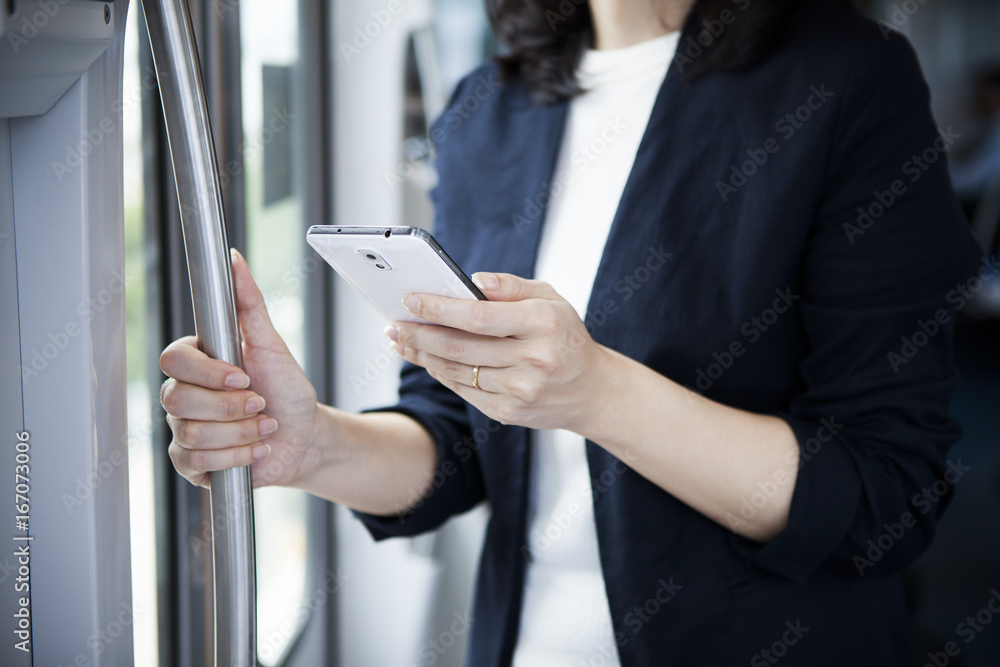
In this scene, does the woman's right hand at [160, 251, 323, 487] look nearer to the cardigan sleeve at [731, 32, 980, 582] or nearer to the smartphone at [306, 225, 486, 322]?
the smartphone at [306, 225, 486, 322]

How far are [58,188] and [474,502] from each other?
71 centimetres

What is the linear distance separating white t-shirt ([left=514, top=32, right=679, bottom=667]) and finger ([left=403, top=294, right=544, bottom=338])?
11.2 inches

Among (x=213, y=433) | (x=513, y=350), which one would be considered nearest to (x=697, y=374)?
(x=513, y=350)

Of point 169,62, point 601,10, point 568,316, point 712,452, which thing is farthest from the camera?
point 601,10

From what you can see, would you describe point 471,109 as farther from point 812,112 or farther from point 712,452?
point 712,452

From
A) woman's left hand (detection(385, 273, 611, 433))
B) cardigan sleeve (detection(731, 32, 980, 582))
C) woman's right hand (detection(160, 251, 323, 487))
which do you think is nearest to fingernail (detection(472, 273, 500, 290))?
woman's left hand (detection(385, 273, 611, 433))

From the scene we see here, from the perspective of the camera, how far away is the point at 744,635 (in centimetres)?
90

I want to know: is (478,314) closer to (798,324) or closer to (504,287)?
(504,287)

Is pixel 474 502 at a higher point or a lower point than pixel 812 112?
lower

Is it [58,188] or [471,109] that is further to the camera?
[471,109]

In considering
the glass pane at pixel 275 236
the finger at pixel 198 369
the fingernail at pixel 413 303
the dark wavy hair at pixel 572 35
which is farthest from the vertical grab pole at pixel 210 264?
the glass pane at pixel 275 236

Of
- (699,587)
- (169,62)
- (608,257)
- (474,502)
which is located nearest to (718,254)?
(608,257)

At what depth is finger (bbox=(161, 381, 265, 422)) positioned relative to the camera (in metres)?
0.70

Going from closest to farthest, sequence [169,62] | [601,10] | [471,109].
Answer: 1. [169,62]
2. [601,10]
3. [471,109]
